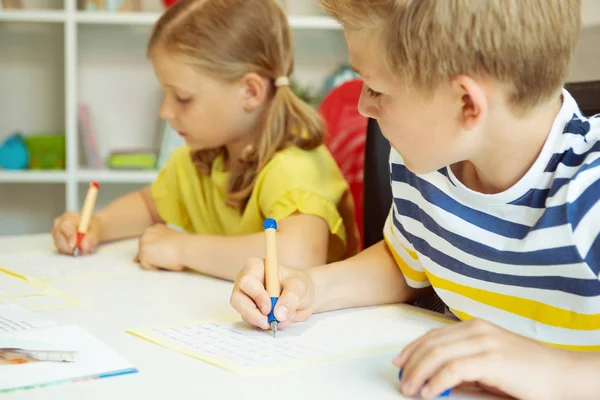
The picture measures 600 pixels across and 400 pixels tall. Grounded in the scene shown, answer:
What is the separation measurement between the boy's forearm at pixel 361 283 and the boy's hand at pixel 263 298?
47mm

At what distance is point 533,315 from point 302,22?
6.64ft

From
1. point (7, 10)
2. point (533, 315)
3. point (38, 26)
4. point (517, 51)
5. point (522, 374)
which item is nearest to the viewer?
point (522, 374)

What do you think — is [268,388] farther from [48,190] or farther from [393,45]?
[48,190]

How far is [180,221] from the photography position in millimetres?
1623

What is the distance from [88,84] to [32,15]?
42 centimetres

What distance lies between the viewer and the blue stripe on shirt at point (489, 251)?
2.46 feet

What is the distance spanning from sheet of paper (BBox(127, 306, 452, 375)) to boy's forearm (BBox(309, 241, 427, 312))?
0.02 m

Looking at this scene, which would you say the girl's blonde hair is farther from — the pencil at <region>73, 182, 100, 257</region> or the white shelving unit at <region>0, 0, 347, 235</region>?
the white shelving unit at <region>0, 0, 347, 235</region>

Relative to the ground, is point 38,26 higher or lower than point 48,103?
higher

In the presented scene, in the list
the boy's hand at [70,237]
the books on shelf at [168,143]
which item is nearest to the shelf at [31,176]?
the books on shelf at [168,143]

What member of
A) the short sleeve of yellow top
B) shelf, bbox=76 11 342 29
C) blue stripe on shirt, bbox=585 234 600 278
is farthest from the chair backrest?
shelf, bbox=76 11 342 29

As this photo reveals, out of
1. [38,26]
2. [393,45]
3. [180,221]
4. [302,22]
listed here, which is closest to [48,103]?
[38,26]

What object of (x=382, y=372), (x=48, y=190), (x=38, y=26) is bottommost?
(x=48, y=190)

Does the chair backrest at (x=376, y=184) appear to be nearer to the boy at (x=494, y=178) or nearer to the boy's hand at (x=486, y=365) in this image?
the boy at (x=494, y=178)
